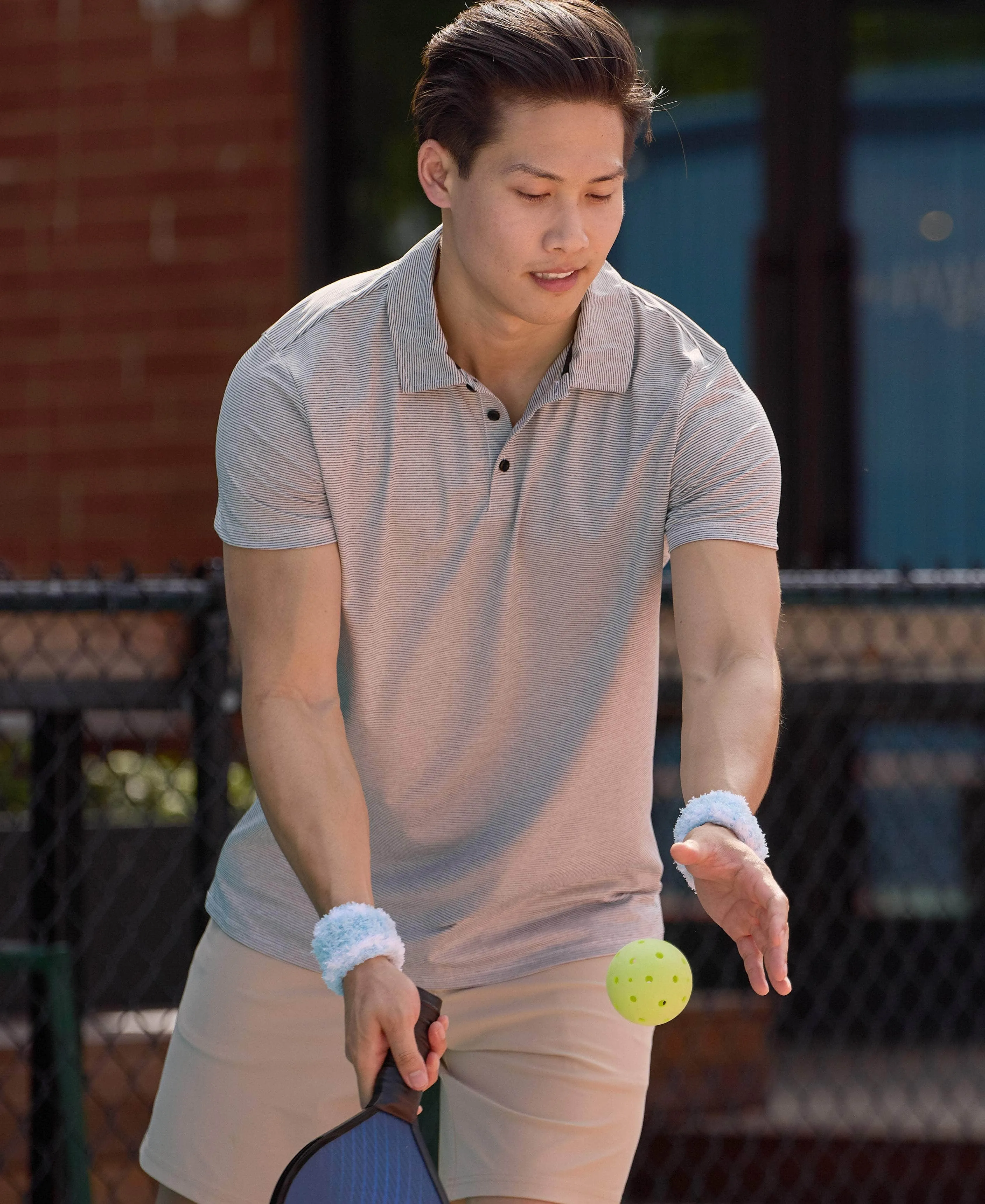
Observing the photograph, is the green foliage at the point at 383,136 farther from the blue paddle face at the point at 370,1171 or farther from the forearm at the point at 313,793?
the blue paddle face at the point at 370,1171

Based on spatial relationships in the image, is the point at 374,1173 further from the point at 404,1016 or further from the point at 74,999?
the point at 74,999

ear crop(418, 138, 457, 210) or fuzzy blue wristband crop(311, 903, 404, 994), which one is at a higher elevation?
ear crop(418, 138, 457, 210)

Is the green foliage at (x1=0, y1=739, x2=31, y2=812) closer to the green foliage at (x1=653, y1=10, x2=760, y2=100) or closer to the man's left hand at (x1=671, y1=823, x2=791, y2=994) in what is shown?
the man's left hand at (x1=671, y1=823, x2=791, y2=994)

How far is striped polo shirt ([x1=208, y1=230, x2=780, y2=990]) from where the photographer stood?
2295mm

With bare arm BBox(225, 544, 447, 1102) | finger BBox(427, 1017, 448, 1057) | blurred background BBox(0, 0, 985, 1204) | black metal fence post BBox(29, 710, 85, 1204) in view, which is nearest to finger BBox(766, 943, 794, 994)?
finger BBox(427, 1017, 448, 1057)

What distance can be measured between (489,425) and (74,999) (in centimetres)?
175

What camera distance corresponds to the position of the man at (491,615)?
2.21 metres

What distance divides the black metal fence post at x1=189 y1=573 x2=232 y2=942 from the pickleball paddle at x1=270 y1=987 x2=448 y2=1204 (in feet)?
4.99

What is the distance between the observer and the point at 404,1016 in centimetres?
189

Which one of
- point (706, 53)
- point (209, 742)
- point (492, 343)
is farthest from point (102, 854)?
point (706, 53)

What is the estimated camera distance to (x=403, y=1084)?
1918 mm

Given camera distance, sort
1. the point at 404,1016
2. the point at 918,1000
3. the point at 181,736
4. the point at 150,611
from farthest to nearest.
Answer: the point at 918,1000 < the point at 181,736 < the point at 150,611 < the point at 404,1016

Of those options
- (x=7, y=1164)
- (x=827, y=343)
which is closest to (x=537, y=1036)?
(x=7, y=1164)

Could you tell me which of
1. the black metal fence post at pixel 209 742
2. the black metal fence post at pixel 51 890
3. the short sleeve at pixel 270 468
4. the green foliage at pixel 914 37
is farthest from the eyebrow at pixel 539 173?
the green foliage at pixel 914 37
